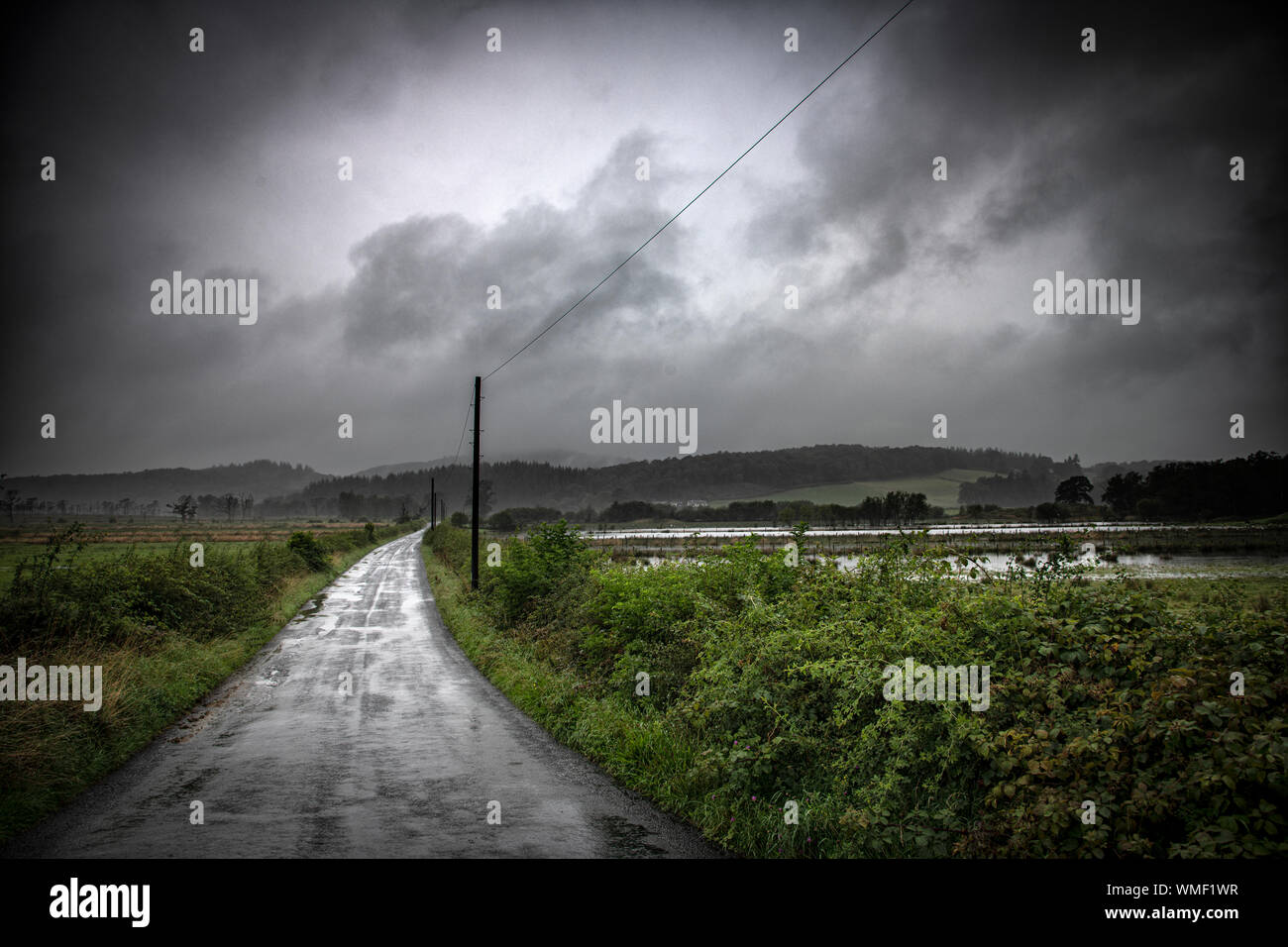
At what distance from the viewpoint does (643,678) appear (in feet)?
31.0

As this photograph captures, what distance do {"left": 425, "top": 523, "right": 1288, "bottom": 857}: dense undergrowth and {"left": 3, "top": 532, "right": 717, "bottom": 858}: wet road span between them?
2.26ft

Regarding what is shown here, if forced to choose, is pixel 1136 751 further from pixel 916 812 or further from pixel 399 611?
pixel 399 611

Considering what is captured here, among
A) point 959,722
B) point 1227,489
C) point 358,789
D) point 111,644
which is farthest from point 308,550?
point 1227,489

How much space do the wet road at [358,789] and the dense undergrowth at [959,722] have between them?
0.69 m

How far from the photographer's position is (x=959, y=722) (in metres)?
5.00

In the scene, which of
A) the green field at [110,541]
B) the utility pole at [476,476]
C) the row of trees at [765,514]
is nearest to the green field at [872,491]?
the row of trees at [765,514]

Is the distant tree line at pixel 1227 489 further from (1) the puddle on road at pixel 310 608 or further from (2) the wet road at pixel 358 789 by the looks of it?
(1) the puddle on road at pixel 310 608

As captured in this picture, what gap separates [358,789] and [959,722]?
5608 millimetres

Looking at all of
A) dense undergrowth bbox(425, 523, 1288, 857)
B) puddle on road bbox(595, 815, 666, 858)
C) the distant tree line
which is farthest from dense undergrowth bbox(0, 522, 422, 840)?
the distant tree line

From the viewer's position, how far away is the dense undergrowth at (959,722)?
13.1 feet

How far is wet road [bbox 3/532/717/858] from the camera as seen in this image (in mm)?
5289

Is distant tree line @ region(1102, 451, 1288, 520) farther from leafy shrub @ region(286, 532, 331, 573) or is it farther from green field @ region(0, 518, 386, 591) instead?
leafy shrub @ region(286, 532, 331, 573)
